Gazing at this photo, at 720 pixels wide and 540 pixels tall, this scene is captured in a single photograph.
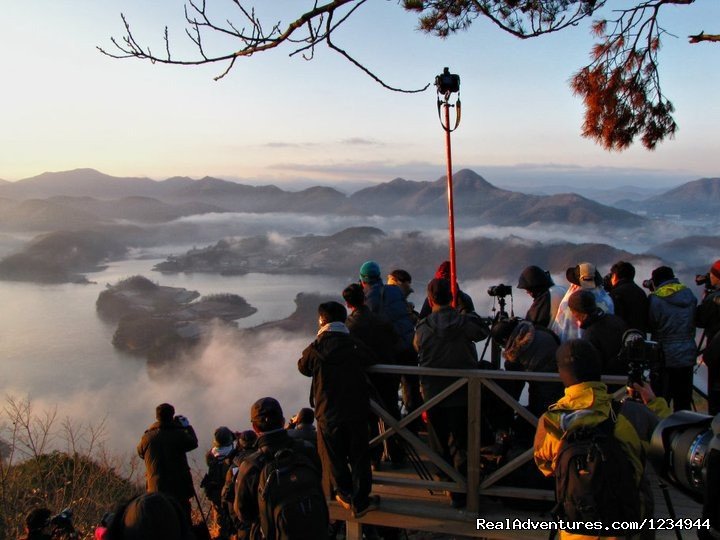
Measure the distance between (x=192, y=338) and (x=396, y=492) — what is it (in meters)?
76.5

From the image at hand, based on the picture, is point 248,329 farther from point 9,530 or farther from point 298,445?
point 298,445

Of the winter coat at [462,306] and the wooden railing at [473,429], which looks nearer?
the wooden railing at [473,429]

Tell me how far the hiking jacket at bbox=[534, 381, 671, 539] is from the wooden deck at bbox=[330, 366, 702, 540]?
112 centimetres

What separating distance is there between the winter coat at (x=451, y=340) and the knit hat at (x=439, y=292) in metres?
0.05

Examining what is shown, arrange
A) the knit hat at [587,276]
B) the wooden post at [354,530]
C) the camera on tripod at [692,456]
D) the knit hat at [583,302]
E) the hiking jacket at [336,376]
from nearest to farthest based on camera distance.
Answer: the camera on tripod at [692,456] < the knit hat at [583,302] < the hiking jacket at [336,376] < the knit hat at [587,276] < the wooden post at [354,530]

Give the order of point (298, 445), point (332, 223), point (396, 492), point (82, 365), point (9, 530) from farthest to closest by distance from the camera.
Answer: point (332, 223), point (82, 365), point (9, 530), point (396, 492), point (298, 445)

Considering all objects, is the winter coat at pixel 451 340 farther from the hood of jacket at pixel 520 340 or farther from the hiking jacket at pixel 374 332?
the hiking jacket at pixel 374 332

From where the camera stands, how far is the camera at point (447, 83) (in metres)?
5.84

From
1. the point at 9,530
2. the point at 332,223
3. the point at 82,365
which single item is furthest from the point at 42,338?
the point at 9,530

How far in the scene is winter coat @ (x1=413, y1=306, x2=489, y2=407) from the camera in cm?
439

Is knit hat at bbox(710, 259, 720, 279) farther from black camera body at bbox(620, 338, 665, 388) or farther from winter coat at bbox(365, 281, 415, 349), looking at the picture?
winter coat at bbox(365, 281, 415, 349)

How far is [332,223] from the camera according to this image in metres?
99.2

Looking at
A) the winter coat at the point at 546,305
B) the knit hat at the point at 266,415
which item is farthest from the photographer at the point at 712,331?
the knit hat at the point at 266,415

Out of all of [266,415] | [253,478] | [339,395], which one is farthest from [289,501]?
[339,395]
